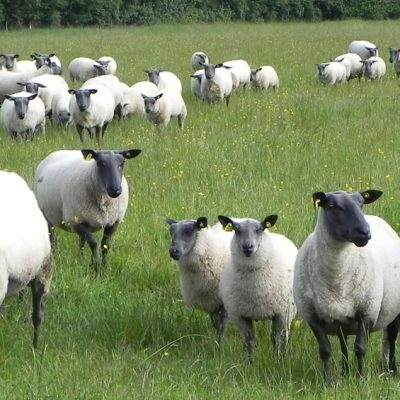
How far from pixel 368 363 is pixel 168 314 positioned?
1.59 meters

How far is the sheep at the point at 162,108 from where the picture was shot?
14.8m

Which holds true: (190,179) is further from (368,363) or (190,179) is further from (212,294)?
(368,363)

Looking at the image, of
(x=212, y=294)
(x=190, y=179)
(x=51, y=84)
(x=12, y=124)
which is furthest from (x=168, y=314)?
(x=51, y=84)

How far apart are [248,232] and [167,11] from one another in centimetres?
5020

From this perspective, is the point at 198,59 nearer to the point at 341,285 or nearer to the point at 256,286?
the point at 256,286

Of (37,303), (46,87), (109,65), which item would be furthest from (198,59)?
(37,303)

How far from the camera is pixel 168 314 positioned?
645 centimetres

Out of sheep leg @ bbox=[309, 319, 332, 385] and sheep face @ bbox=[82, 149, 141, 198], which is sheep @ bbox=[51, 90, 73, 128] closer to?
sheep face @ bbox=[82, 149, 141, 198]

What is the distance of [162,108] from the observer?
15.0m

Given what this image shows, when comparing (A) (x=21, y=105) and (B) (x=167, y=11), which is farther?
(B) (x=167, y=11)

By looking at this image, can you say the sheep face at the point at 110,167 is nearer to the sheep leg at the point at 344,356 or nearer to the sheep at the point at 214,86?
the sheep leg at the point at 344,356

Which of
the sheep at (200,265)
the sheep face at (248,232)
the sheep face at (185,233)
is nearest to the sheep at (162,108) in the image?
the sheep at (200,265)

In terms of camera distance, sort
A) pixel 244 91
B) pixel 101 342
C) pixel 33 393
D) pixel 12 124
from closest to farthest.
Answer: pixel 33 393
pixel 101 342
pixel 12 124
pixel 244 91

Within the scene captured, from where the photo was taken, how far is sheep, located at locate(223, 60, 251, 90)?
67.5 feet
